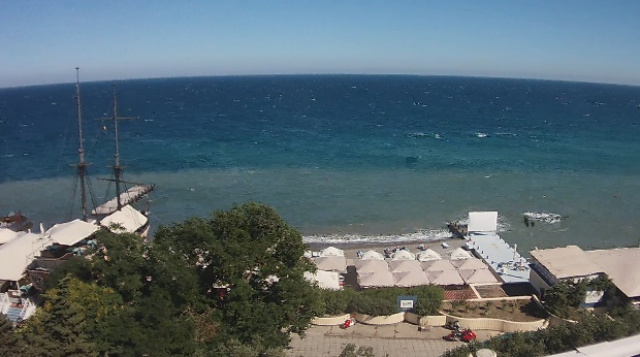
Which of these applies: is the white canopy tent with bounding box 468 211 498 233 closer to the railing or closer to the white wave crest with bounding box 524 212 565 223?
the white wave crest with bounding box 524 212 565 223

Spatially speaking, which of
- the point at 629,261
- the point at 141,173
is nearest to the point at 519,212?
the point at 629,261

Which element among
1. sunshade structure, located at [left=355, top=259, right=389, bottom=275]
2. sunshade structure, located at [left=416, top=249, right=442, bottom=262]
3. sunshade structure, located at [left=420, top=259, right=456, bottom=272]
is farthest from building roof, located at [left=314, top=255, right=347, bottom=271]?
sunshade structure, located at [left=416, top=249, right=442, bottom=262]

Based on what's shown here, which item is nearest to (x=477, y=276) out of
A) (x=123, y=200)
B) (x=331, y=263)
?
(x=331, y=263)

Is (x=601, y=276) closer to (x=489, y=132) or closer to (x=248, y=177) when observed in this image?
(x=248, y=177)

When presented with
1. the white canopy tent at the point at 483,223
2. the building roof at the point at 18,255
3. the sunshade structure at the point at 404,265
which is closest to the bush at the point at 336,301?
the sunshade structure at the point at 404,265

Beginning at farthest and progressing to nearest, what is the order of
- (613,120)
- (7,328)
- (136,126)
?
1. (613,120)
2. (136,126)
3. (7,328)

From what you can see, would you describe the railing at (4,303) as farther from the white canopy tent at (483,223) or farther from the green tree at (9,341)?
the white canopy tent at (483,223)

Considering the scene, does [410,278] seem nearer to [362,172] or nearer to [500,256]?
[500,256]
